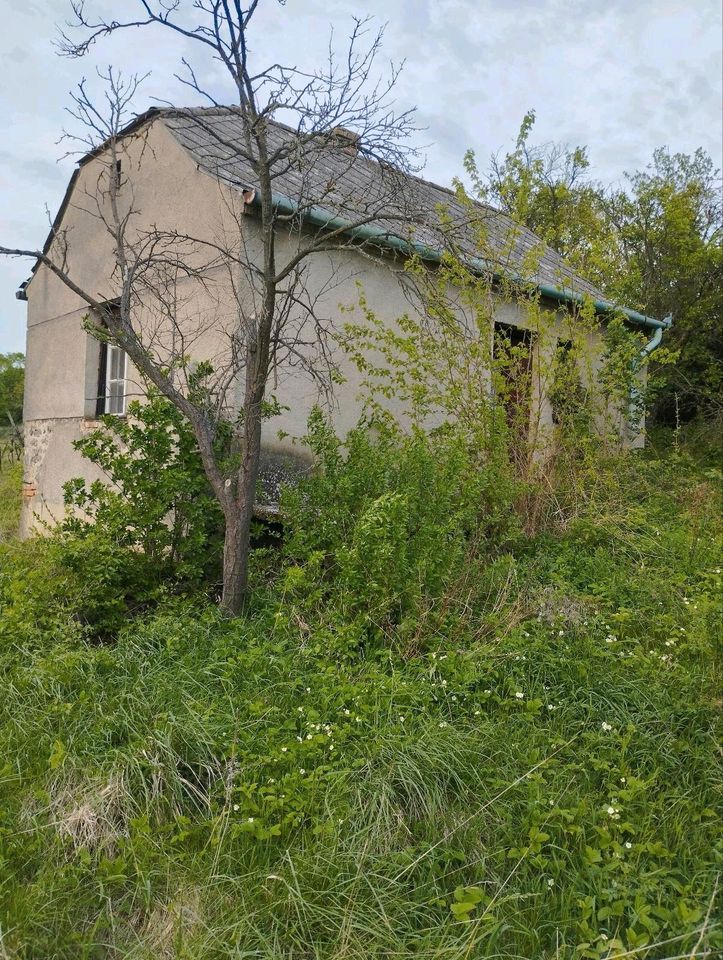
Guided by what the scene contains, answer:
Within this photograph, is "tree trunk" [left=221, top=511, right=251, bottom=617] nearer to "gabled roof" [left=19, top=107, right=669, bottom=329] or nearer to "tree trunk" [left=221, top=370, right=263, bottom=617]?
"tree trunk" [left=221, top=370, right=263, bottom=617]

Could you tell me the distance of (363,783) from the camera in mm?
2906

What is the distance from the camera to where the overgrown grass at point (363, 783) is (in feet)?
7.98

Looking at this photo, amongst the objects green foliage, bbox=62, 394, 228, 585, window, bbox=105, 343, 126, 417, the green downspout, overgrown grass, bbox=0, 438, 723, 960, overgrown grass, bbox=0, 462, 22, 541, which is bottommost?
overgrown grass, bbox=0, 438, 723, 960

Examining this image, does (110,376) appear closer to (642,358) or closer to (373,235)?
(373,235)

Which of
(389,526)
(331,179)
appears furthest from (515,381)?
(389,526)

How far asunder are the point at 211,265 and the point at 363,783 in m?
4.69

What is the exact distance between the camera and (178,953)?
2.33 meters

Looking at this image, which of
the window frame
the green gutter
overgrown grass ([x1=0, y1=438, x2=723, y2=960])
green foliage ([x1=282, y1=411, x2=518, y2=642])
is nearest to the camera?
overgrown grass ([x1=0, y1=438, x2=723, y2=960])

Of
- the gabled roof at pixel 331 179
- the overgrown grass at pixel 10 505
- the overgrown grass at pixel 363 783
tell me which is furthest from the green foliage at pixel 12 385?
the overgrown grass at pixel 363 783

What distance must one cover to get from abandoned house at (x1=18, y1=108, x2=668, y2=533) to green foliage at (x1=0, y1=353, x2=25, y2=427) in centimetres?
1055

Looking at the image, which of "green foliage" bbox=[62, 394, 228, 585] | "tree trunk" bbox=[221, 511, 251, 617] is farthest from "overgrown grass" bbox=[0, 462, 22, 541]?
"tree trunk" bbox=[221, 511, 251, 617]

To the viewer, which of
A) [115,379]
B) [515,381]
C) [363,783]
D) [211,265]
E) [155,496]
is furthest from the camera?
[115,379]

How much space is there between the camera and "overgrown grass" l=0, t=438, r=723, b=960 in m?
2.43

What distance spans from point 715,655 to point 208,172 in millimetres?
5325
